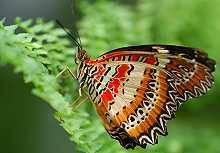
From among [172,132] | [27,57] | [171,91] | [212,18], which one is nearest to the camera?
[27,57]

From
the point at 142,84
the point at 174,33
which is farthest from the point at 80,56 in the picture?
the point at 174,33

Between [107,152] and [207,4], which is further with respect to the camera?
[207,4]

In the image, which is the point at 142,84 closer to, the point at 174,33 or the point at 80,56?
the point at 80,56

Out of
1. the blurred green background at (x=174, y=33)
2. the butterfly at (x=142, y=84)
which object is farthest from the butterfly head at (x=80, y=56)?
the blurred green background at (x=174, y=33)

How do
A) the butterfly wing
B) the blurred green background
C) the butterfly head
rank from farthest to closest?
the blurred green background → the butterfly head → the butterfly wing

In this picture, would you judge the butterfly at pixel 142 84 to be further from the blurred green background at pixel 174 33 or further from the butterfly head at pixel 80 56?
the blurred green background at pixel 174 33

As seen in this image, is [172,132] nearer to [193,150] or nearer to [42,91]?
[193,150]

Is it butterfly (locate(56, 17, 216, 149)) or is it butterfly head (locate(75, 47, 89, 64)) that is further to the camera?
butterfly head (locate(75, 47, 89, 64))

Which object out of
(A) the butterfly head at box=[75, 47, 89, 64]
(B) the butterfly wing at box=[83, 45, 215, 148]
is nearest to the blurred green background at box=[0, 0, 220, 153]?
(B) the butterfly wing at box=[83, 45, 215, 148]

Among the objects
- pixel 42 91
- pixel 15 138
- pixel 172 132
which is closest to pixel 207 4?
pixel 172 132

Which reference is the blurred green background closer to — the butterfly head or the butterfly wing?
the butterfly wing
